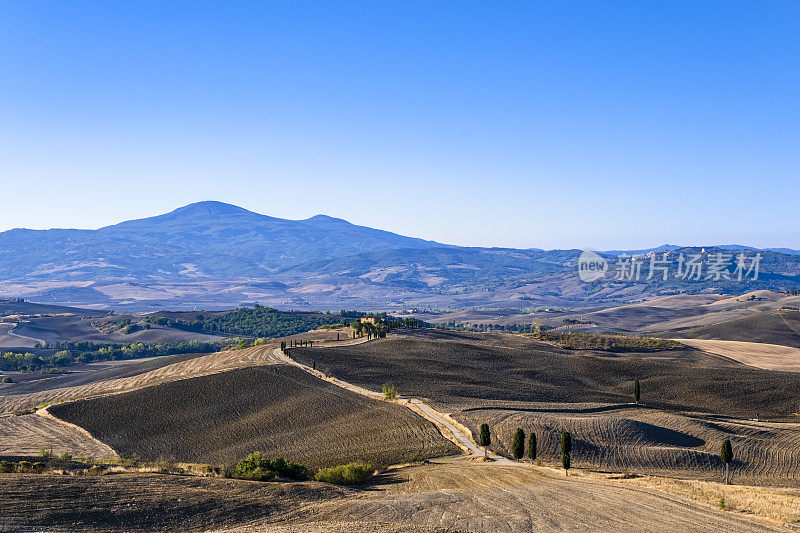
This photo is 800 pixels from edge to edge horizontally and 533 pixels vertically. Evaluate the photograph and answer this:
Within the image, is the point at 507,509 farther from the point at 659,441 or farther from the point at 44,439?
the point at 44,439

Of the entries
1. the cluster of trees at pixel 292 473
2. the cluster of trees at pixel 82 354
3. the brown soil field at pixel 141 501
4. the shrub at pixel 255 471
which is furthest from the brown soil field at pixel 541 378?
the cluster of trees at pixel 82 354

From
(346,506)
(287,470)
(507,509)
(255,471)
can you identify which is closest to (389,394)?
(287,470)

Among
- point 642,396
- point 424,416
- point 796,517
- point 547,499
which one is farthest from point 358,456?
point 642,396

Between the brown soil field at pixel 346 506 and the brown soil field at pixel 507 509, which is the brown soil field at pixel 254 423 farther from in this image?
the brown soil field at pixel 346 506

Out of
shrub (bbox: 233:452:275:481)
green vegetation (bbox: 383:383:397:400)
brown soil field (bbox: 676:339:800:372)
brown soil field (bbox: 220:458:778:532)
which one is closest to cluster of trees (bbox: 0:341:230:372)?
green vegetation (bbox: 383:383:397:400)

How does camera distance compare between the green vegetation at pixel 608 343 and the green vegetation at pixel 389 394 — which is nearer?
the green vegetation at pixel 389 394

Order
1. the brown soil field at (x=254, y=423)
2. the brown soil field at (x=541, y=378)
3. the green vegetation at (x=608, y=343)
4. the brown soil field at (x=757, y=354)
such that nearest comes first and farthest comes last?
the brown soil field at (x=254, y=423), the brown soil field at (x=541, y=378), the brown soil field at (x=757, y=354), the green vegetation at (x=608, y=343)
